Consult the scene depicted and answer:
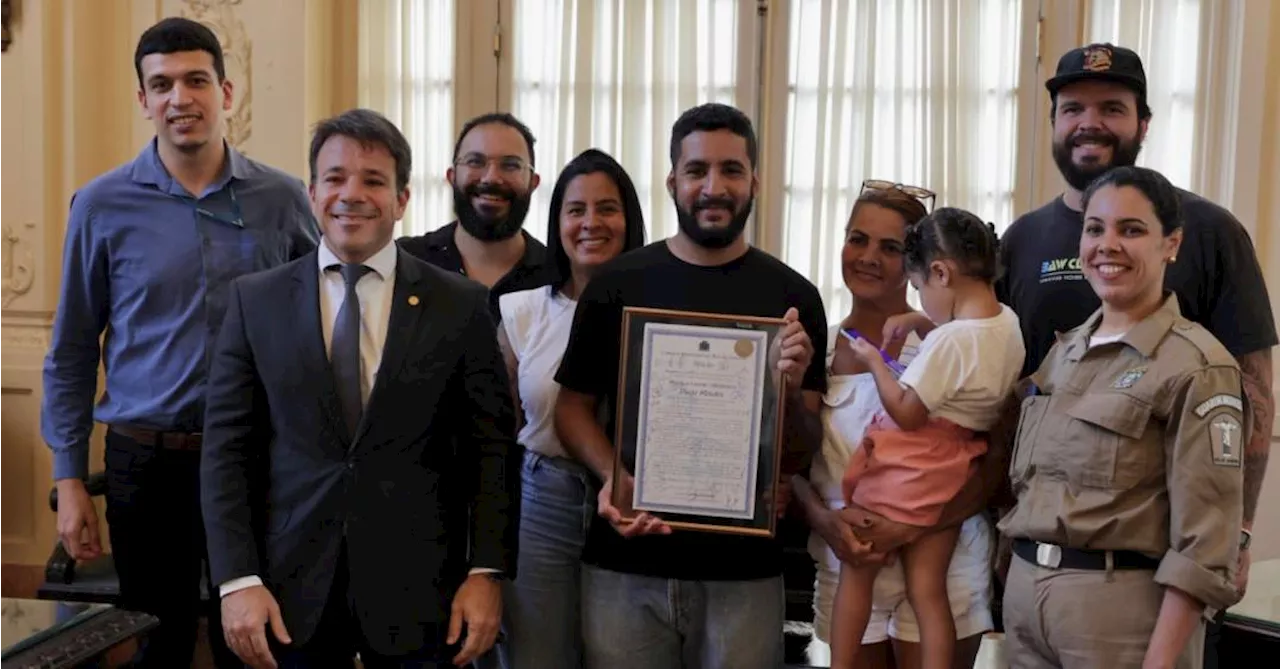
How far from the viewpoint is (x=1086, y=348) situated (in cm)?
194

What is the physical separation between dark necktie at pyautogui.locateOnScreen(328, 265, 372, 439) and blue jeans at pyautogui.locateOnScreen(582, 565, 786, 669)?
57 cm

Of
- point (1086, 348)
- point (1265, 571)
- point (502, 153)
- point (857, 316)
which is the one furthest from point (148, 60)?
point (1265, 571)

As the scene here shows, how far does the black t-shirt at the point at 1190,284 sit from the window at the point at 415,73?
106 inches

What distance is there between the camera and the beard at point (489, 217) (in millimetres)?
2635

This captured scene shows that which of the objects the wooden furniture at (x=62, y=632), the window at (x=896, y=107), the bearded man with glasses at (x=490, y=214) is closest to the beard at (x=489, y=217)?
the bearded man with glasses at (x=490, y=214)

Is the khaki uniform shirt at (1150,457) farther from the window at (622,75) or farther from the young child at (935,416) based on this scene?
the window at (622,75)

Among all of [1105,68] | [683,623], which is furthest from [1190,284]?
[683,623]

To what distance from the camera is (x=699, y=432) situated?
2014 millimetres

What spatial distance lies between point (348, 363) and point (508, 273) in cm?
85

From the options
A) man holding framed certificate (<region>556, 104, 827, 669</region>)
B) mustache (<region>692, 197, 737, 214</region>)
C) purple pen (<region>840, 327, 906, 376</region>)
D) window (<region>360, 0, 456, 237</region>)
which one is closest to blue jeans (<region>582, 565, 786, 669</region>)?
man holding framed certificate (<region>556, 104, 827, 669</region>)

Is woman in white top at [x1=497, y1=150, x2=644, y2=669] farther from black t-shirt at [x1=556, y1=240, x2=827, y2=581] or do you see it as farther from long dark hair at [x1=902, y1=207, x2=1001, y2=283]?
long dark hair at [x1=902, y1=207, x2=1001, y2=283]

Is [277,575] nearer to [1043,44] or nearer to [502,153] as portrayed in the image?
[502,153]

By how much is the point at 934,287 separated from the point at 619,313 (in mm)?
586

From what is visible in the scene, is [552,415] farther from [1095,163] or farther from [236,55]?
[236,55]
